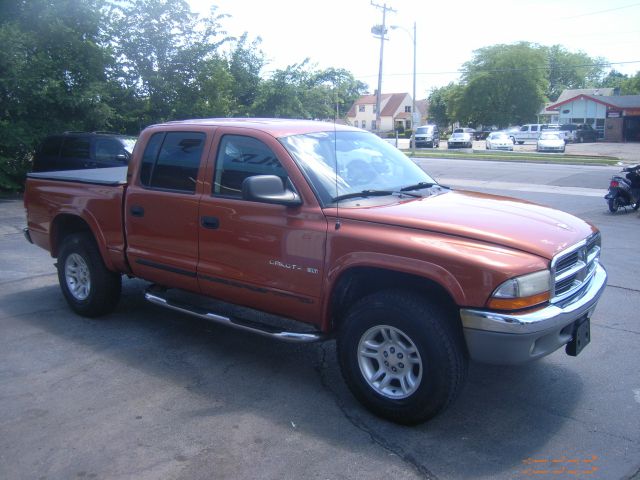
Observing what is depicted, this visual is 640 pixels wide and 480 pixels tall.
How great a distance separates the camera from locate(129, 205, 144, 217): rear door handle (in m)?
5.18

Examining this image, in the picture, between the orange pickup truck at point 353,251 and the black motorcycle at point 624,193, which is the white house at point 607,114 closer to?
the black motorcycle at point 624,193

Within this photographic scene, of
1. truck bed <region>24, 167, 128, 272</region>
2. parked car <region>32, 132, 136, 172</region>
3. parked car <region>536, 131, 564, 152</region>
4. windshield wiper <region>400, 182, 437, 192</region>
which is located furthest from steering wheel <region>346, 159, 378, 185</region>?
parked car <region>536, 131, 564, 152</region>

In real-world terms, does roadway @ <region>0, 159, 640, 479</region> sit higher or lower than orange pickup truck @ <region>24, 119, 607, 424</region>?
lower

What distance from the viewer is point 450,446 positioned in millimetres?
3555

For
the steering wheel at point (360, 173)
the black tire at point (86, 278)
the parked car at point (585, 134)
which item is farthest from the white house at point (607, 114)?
the black tire at point (86, 278)

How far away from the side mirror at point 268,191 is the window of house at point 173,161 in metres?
1.01

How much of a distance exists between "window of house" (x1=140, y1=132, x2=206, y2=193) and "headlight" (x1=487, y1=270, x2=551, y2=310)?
2.64 metres

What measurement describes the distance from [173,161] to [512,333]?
3.18m

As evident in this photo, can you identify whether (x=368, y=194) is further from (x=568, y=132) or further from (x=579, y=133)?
(x=579, y=133)

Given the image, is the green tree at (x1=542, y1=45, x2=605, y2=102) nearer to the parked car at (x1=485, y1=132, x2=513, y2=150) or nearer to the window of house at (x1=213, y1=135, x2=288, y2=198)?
the parked car at (x1=485, y1=132, x2=513, y2=150)

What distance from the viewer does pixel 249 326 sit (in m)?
4.38

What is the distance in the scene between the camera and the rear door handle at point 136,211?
5184 mm

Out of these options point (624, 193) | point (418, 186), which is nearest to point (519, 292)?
point (418, 186)

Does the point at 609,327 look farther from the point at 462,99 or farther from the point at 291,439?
the point at 462,99
